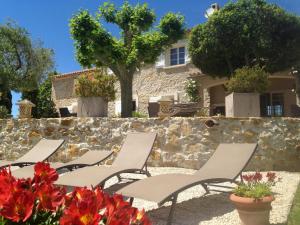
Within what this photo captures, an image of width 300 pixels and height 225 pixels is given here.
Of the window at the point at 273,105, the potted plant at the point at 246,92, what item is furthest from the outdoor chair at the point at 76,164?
the window at the point at 273,105

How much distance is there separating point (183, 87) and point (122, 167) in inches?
552

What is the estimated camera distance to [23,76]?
2202 cm

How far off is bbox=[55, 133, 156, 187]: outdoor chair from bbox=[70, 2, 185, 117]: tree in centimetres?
543

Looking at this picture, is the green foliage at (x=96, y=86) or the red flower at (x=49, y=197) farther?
the green foliage at (x=96, y=86)

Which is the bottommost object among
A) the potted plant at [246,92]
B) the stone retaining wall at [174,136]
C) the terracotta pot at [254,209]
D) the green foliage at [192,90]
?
the terracotta pot at [254,209]

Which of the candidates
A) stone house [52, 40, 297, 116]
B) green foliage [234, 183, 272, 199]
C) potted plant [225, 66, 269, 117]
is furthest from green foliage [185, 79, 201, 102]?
green foliage [234, 183, 272, 199]

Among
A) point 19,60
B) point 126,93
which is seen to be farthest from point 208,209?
point 19,60

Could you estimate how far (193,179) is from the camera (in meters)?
4.57

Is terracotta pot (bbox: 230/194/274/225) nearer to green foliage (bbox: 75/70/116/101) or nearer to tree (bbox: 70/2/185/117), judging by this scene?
green foliage (bbox: 75/70/116/101)

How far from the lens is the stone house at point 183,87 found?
61.3 ft

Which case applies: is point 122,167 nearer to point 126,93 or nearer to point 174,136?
point 174,136

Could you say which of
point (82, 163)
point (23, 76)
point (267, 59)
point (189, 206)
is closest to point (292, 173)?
point (189, 206)

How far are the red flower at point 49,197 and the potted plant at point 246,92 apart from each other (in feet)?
25.5

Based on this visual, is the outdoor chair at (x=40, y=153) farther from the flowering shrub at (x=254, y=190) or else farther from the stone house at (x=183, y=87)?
the stone house at (x=183, y=87)
